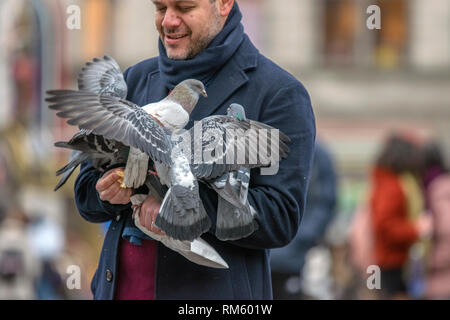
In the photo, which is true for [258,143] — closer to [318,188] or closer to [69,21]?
[69,21]

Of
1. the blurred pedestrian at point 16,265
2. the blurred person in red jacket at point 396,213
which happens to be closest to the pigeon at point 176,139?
the blurred person in red jacket at point 396,213

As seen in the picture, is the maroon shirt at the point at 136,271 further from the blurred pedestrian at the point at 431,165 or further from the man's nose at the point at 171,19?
the blurred pedestrian at the point at 431,165

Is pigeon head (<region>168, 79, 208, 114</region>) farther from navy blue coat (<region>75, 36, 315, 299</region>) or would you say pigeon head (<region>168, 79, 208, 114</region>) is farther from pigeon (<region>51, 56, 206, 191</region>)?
navy blue coat (<region>75, 36, 315, 299</region>)

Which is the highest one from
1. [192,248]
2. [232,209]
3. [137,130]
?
[137,130]

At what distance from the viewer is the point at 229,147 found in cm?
247

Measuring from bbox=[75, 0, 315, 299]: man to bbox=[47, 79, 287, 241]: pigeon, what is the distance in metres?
0.12

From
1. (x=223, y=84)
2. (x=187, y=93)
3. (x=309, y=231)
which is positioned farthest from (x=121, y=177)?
(x=309, y=231)

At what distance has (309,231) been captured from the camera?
220 inches

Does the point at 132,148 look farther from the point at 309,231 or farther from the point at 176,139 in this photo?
the point at 309,231

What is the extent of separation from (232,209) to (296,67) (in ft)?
31.3

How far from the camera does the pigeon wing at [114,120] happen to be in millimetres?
2344

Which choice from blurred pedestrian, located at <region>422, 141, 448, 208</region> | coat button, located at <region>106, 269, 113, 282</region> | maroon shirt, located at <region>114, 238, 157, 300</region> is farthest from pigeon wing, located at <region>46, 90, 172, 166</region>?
blurred pedestrian, located at <region>422, 141, 448, 208</region>

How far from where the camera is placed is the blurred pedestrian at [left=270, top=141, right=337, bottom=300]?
17.8ft

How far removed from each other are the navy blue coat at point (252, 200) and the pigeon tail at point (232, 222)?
6cm
